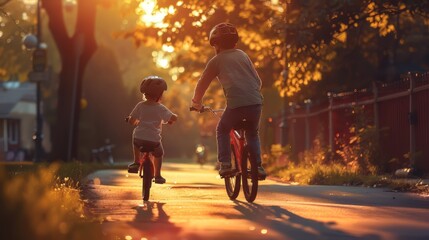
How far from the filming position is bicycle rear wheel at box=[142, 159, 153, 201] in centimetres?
1173

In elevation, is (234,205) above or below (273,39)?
below

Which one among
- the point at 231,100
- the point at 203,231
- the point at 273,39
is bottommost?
the point at 203,231

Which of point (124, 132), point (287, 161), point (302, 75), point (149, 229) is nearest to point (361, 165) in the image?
point (302, 75)

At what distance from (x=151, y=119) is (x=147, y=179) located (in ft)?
2.88

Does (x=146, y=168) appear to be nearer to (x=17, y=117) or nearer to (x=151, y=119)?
(x=151, y=119)

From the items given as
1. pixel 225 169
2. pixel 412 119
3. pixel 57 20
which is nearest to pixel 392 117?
pixel 412 119

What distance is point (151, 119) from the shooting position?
489 inches

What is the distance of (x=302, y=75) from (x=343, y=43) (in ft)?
19.7

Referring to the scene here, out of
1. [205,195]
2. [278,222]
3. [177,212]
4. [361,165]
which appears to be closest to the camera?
[278,222]

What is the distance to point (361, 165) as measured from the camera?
2033cm

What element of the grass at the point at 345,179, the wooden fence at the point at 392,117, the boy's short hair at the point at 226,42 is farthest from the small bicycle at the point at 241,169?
the wooden fence at the point at 392,117

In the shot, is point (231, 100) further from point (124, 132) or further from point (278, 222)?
point (124, 132)

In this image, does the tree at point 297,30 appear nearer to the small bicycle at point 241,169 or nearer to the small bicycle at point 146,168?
the small bicycle at point 146,168

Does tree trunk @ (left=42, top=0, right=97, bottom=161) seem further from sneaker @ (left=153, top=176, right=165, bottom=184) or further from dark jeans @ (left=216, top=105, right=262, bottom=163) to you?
dark jeans @ (left=216, top=105, right=262, bottom=163)
